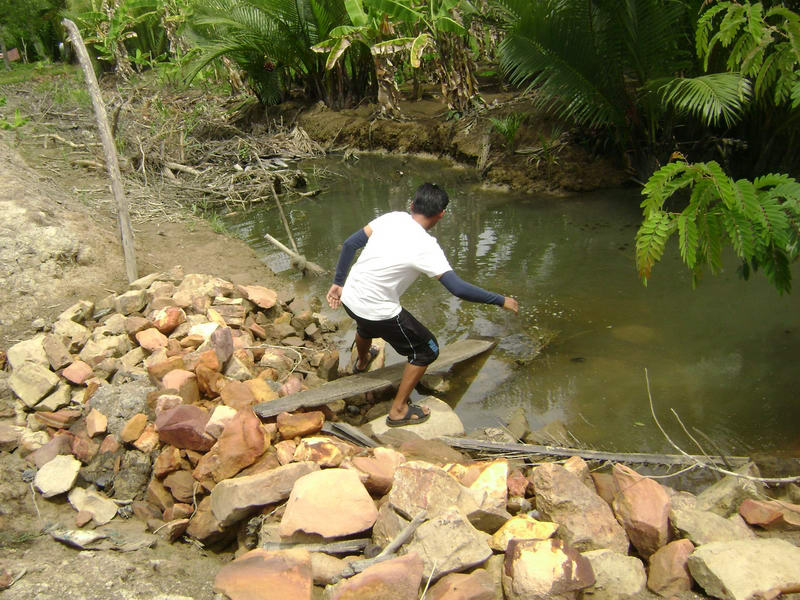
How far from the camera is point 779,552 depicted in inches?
97.8

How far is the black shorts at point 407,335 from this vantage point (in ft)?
12.1

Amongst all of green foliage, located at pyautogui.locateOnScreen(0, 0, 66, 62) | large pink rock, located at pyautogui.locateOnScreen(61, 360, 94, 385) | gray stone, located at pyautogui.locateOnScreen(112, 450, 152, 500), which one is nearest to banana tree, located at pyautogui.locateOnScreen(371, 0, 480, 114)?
large pink rock, located at pyautogui.locateOnScreen(61, 360, 94, 385)

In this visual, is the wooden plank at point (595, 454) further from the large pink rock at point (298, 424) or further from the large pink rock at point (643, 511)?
the large pink rock at point (298, 424)

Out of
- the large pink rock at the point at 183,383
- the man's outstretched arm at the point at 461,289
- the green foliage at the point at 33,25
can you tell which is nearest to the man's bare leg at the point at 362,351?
the man's outstretched arm at the point at 461,289

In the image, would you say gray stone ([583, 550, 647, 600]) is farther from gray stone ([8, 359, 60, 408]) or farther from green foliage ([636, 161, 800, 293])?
gray stone ([8, 359, 60, 408])

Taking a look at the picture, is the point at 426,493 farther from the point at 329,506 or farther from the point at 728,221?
the point at 728,221

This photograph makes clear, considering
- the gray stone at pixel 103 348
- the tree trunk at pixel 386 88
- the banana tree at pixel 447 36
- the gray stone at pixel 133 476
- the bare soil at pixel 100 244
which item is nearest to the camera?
the bare soil at pixel 100 244

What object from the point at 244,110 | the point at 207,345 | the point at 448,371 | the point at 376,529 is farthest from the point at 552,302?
the point at 244,110

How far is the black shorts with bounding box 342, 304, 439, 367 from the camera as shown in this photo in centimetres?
367

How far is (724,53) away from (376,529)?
646 centimetres

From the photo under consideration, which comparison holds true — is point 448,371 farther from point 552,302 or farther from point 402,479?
point 402,479

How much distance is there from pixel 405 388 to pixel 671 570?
5.77ft

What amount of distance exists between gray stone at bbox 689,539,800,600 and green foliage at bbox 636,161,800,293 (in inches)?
55.6

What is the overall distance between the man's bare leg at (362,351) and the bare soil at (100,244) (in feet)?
5.50
